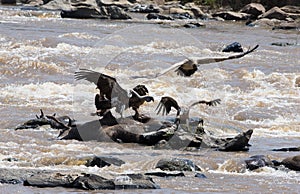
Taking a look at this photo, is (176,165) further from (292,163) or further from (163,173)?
(292,163)

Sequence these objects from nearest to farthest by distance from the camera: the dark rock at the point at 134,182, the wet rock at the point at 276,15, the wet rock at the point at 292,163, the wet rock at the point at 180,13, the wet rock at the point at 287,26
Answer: the dark rock at the point at 134,182 → the wet rock at the point at 292,163 → the wet rock at the point at 287,26 → the wet rock at the point at 276,15 → the wet rock at the point at 180,13

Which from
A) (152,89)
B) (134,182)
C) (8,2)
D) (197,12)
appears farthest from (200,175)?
(8,2)

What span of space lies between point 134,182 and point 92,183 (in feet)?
1.60

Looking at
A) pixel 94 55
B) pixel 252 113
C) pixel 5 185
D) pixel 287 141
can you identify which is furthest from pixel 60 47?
pixel 5 185

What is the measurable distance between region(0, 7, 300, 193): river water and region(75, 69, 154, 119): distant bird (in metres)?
0.63

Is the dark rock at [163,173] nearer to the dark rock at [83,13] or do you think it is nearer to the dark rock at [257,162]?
the dark rock at [257,162]

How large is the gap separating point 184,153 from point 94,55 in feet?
37.2

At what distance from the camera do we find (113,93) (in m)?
11.4

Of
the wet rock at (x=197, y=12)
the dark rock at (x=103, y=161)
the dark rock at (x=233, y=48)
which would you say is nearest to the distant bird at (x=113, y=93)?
the dark rock at (x=103, y=161)

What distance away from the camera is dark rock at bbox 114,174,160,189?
8539mm

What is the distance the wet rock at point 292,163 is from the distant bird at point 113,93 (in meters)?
2.18

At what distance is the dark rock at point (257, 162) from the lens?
10211 mm

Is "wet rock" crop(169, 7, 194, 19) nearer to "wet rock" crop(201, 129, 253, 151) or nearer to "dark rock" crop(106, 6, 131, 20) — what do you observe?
"dark rock" crop(106, 6, 131, 20)

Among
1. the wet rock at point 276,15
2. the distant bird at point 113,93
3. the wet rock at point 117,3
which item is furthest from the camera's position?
the wet rock at point 117,3
